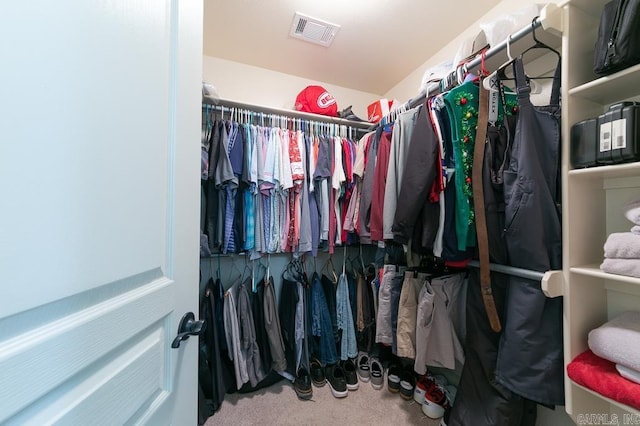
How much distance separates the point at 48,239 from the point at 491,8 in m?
2.23

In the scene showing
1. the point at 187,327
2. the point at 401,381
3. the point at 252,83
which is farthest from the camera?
the point at 252,83

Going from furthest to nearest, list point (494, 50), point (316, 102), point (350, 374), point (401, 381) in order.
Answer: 1. point (316, 102)
2. point (350, 374)
3. point (401, 381)
4. point (494, 50)

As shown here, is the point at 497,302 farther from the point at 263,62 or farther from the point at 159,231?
the point at 263,62

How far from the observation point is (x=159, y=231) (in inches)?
21.4

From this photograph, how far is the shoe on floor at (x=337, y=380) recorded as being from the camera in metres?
1.57

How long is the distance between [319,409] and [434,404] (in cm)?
69

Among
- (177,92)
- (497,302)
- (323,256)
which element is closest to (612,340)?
(497,302)

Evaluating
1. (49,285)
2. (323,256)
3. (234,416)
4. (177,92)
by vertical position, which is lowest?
(234,416)

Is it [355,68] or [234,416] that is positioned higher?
[355,68]

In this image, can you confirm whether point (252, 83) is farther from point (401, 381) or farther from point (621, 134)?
point (401, 381)

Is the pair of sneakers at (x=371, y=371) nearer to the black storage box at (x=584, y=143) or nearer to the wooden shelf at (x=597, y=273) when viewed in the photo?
the wooden shelf at (x=597, y=273)

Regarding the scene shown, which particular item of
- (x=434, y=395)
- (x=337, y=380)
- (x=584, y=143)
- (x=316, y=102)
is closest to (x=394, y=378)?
(x=434, y=395)

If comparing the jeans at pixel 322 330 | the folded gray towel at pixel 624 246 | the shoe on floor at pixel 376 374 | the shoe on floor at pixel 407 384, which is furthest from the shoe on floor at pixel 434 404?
the folded gray towel at pixel 624 246

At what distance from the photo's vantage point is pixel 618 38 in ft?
2.26
